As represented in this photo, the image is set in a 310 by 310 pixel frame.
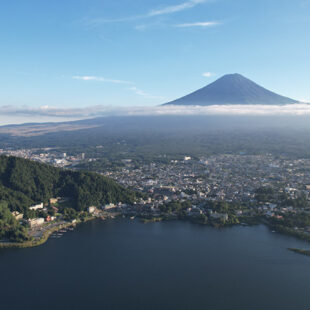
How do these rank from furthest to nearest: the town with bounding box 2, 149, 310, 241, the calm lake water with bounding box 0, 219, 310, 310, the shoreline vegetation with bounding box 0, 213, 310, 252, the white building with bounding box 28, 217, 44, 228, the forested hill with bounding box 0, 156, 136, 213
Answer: the forested hill with bounding box 0, 156, 136, 213 < the town with bounding box 2, 149, 310, 241 < the white building with bounding box 28, 217, 44, 228 < the shoreline vegetation with bounding box 0, 213, 310, 252 < the calm lake water with bounding box 0, 219, 310, 310

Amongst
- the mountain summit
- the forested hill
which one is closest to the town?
the forested hill

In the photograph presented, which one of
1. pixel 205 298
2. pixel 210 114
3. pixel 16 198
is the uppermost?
pixel 210 114

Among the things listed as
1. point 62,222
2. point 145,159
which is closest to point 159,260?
point 62,222

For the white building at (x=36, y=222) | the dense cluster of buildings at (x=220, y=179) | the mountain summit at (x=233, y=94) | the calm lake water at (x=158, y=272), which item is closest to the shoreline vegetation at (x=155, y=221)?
the calm lake water at (x=158, y=272)

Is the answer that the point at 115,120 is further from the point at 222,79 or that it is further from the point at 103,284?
the point at 103,284

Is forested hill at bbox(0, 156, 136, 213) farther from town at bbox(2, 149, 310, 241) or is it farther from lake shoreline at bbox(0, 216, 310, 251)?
lake shoreline at bbox(0, 216, 310, 251)

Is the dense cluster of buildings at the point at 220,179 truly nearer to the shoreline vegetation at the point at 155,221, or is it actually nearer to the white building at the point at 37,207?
the shoreline vegetation at the point at 155,221
